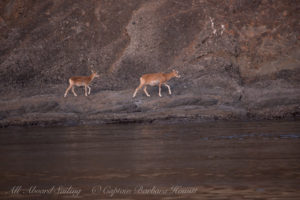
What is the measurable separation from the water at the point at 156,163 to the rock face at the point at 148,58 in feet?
16.5

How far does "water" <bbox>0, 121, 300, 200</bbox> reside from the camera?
10.3m

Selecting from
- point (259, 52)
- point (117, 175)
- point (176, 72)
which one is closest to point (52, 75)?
point (176, 72)

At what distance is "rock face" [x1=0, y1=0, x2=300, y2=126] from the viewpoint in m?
27.1

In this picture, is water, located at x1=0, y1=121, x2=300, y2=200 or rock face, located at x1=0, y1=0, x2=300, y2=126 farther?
rock face, located at x1=0, y1=0, x2=300, y2=126

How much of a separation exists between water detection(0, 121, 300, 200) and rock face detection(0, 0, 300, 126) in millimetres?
5015

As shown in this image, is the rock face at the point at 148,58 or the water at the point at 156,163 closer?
the water at the point at 156,163

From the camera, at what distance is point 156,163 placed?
1352cm

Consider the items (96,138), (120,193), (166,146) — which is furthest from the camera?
(96,138)

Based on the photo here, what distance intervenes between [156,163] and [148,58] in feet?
70.6

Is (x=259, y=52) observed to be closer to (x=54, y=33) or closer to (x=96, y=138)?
(x=54, y=33)

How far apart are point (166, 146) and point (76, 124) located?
979 centimetres

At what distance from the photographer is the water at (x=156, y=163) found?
10344 millimetres

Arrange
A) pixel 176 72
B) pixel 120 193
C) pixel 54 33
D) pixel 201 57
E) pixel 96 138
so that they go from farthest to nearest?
pixel 54 33
pixel 201 57
pixel 176 72
pixel 96 138
pixel 120 193

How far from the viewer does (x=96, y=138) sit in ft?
64.9
